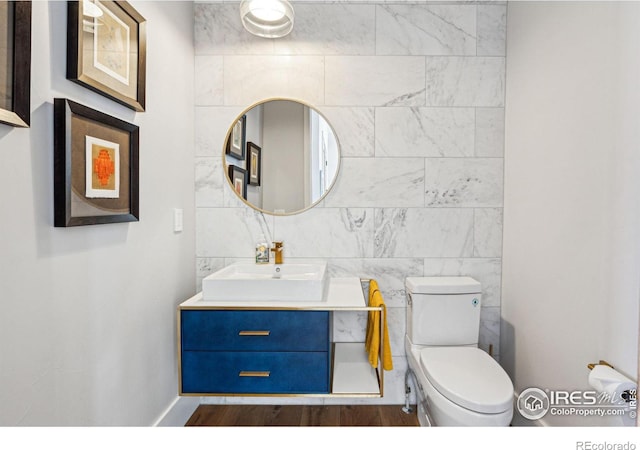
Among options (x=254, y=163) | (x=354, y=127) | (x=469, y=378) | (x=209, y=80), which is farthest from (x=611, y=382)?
(x=209, y=80)

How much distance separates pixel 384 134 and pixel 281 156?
0.62 m

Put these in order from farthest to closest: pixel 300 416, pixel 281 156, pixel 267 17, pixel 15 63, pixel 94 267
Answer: pixel 281 156, pixel 300 416, pixel 267 17, pixel 94 267, pixel 15 63

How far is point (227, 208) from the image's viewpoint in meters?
2.13

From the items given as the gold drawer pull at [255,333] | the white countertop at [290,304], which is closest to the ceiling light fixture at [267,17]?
the white countertop at [290,304]

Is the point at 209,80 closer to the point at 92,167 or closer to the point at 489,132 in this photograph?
the point at 92,167

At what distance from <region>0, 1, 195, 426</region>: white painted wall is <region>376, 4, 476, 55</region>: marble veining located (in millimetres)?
1164

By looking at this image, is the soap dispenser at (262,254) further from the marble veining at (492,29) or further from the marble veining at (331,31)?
the marble veining at (492,29)

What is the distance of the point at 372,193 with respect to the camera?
2.10m

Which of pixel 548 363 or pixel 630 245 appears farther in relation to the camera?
pixel 548 363

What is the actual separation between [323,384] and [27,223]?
1.28 metres

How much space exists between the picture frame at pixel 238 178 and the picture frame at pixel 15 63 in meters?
1.20
